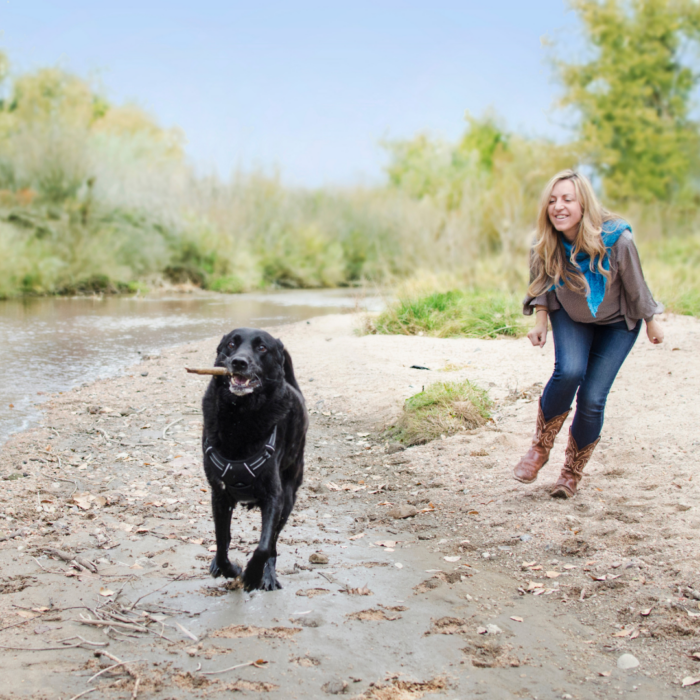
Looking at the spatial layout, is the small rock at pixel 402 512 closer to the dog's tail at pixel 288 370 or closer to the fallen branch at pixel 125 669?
the dog's tail at pixel 288 370

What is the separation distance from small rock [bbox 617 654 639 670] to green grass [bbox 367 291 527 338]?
28.8ft

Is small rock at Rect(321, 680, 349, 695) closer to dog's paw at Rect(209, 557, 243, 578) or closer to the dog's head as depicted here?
dog's paw at Rect(209, 557, 243, 578)

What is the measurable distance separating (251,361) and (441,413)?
3.48 meters

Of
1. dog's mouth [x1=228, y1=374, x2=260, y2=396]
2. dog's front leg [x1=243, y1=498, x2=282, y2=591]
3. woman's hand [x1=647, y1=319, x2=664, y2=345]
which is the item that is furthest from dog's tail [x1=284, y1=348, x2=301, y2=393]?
woman's hand [x1=647, y1=319, x2=664, y2=345]

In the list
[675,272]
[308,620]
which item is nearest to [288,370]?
[308,620]

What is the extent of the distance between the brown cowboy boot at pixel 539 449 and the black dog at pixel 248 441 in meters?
1.88

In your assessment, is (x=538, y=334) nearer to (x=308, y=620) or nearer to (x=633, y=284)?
(x=633, y=284)

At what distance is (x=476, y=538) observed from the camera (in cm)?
450

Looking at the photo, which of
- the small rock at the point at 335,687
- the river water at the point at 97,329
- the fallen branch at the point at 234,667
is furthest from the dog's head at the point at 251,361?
the river water at the point at 97,329

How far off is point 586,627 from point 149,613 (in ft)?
6.93

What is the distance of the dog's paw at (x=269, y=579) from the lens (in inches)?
146

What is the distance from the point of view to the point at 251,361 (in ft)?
11.7

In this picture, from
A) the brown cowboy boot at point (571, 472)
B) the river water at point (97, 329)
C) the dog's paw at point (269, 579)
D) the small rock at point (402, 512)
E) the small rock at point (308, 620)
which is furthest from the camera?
the river water at point (97, 329)

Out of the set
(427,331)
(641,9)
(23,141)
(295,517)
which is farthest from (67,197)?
(641,9)
